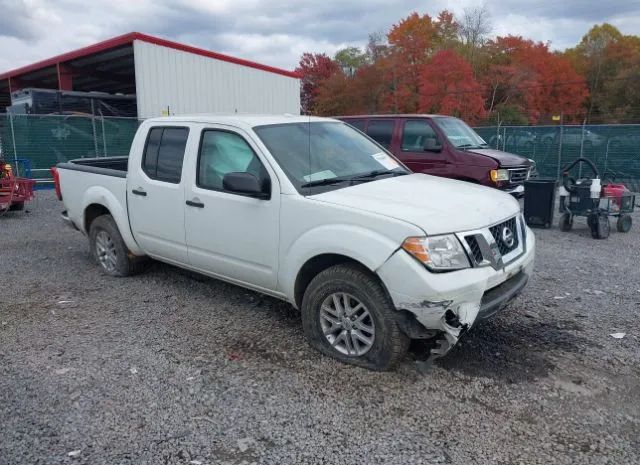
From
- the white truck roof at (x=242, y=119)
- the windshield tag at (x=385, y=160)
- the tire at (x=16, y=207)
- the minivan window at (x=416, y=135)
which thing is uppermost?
the white truck roof at (x=242, y=119)

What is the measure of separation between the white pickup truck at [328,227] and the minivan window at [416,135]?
15.5 feet

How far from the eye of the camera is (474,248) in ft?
11.6

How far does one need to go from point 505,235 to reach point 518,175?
20.3 ft

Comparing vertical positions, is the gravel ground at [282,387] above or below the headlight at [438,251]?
below

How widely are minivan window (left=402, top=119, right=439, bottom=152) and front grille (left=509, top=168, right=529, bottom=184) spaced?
1.49 meters

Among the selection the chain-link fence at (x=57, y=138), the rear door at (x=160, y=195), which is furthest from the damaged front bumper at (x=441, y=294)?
the chain-link fence at (x=57, y=138)

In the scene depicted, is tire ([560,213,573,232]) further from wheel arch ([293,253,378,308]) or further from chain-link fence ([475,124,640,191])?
wheel arch ([293,253,378,308])

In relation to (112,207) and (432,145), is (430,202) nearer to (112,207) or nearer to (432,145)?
(112,207)

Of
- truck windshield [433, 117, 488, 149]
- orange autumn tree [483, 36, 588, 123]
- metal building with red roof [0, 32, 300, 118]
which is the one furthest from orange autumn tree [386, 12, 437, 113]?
truck windshield [433, 117, 488, 149]

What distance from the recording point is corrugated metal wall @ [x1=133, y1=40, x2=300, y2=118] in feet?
56.0

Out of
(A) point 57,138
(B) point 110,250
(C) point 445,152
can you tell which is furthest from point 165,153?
(A) point 57,138

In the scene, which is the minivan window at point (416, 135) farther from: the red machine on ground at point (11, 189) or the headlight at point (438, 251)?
the red machine on ground at point (11, 189)

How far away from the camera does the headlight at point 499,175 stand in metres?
9.03

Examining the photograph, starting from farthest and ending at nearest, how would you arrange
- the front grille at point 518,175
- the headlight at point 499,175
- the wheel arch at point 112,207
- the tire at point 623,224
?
the front grille at point 518,175 < the headlight at point 499,175 < the tire at point 623,224 < the wheel arch at point 112,207
